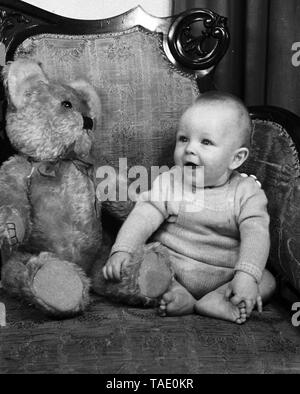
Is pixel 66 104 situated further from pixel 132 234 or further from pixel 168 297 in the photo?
pixel 168 297

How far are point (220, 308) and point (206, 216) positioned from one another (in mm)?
204

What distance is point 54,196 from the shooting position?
Result: 47.5 inches

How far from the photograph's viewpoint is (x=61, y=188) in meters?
1.22

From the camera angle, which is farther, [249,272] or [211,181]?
[211,181]

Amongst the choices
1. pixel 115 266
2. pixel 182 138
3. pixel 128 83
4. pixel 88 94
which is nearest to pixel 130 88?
pixel 128 83

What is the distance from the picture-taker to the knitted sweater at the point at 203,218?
46.9 inches

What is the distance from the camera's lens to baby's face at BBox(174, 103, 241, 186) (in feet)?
3.82

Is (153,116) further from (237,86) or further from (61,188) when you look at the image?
(237,86)

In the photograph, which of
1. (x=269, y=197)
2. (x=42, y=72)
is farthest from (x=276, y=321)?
(x=42, y=72)

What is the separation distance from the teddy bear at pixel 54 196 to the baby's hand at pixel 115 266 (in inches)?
0.6

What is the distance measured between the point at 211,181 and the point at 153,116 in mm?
266

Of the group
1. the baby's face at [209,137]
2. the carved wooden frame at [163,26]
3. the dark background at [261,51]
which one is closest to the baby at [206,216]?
the baby's face at [209,137]
